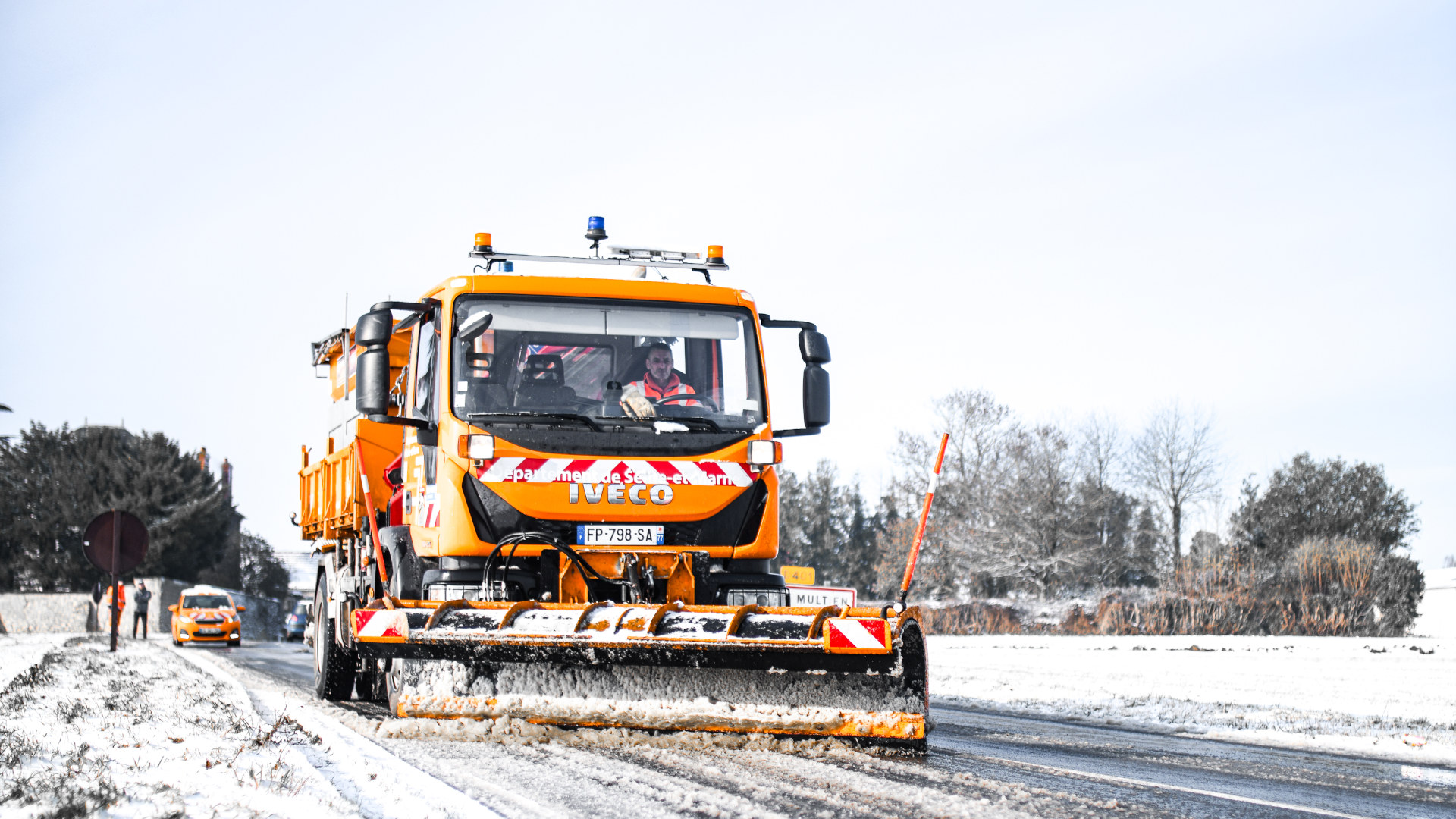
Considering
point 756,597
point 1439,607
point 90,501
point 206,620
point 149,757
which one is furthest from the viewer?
point 90,501

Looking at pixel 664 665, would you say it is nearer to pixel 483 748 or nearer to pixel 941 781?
pixel 483 748

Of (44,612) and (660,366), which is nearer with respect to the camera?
(660,366)

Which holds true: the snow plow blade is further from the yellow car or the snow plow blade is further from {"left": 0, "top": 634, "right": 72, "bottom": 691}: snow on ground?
the yellow car

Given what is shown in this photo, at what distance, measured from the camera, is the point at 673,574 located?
7.63 m

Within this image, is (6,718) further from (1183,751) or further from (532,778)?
(1183,751)

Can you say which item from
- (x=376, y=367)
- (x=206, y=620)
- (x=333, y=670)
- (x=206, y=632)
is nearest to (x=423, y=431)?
(x=376, y=367)

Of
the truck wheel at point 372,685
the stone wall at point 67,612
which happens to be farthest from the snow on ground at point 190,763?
the stone wall at point 67,612

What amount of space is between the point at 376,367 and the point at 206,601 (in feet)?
90.6

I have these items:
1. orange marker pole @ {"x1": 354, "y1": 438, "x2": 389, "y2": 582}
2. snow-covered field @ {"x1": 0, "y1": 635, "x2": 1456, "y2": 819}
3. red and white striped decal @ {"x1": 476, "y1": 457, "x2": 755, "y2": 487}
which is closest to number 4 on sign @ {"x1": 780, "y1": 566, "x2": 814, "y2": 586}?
snow-covered field @ {"x1": 0, "y1": 635, "x2": 1456, "y2": 819}

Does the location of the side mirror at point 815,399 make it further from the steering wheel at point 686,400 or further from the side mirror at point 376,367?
the side mirror at point 376,367

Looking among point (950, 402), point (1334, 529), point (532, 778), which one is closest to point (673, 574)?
point (532, 778)

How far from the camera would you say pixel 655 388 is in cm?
805

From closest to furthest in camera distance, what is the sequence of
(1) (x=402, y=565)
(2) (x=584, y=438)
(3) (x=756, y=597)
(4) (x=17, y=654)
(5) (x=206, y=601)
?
(2) (x=584, y=438) < (3) (x=756, y=597) < (1) (x=402, y=565) < (4) (x=17, y=654) < (5) (x=206, y=601)

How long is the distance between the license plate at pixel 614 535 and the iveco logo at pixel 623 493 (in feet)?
0.51
